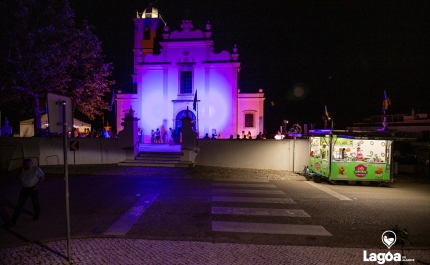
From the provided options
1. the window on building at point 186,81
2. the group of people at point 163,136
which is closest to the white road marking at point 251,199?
the group of people at point 163,136

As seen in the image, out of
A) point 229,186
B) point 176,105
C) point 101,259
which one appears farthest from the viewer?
point 176,105

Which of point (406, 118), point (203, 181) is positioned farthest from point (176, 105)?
point (406, 118)

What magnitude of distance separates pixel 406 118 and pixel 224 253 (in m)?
56.0

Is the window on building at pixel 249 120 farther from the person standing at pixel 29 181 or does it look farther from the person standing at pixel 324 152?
the person standing at pixel 29 181

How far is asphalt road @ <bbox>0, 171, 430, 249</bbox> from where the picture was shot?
6.14 meters

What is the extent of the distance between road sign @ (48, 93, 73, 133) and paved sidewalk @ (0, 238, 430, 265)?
2273 mm

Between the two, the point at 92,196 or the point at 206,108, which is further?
the point at 206,108

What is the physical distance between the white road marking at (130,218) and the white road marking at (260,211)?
2.04 metres

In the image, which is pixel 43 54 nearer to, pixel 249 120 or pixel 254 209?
pixel 254 209

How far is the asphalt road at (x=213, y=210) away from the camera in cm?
614

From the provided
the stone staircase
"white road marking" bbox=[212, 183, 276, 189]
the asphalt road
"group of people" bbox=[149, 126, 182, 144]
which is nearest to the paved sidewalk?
the asphalt road

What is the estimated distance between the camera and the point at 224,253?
527 cm

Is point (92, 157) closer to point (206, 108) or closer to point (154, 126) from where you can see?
point (154, 126)

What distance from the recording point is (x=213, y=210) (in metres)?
8.04
